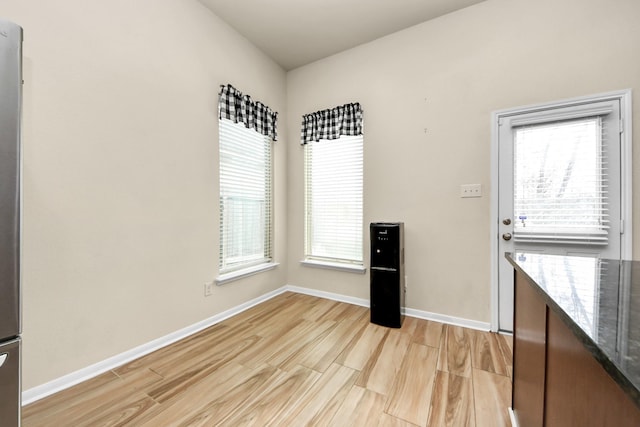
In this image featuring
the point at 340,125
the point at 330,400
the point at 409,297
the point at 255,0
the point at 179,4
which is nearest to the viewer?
the point at 330,400

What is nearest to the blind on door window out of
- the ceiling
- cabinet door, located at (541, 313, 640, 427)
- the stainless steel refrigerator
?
the ceiling

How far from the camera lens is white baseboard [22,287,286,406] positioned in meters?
1.46

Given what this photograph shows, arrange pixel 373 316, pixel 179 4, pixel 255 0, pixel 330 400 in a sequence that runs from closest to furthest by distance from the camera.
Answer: pixel 330 400
pixel 179 4
pixel 255 0
pixel 373 316

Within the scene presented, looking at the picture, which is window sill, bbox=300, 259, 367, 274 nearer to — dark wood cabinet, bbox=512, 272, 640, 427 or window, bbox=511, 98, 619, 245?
window, bbox=511, 98, 619, 245

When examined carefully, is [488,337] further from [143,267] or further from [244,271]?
[143,267]

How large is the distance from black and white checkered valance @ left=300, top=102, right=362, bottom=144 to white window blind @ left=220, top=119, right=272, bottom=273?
54 centimetres

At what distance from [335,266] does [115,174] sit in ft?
7.43

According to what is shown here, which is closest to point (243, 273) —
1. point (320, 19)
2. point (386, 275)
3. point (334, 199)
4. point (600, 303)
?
point (334, 199)

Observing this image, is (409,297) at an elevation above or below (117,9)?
below

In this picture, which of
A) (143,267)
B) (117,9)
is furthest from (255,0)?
(143,267)

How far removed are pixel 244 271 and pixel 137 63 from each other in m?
2.04

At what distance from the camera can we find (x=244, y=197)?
285cm

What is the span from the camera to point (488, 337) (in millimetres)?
2197

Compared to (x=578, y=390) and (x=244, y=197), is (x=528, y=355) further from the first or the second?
(x=244, y=197)
